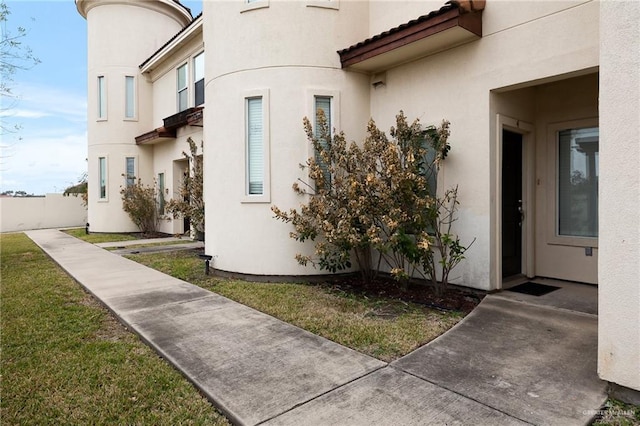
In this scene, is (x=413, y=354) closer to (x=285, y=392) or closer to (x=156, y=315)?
(x=285, y=392)

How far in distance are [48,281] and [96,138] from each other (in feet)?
39.2

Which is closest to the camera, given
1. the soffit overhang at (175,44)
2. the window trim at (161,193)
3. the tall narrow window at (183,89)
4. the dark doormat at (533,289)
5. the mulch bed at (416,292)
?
the mulch bed at (416,292)

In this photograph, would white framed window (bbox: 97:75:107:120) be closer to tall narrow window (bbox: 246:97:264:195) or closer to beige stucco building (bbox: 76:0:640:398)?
beige stucco building (bbox: 76:0:640:398)

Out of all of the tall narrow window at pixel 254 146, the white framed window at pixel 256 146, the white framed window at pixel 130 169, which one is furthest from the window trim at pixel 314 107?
the white framed window at pixel 130 169

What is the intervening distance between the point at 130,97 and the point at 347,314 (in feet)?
54.2

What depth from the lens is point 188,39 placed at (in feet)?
44.6

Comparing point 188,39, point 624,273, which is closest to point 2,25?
point 188,39

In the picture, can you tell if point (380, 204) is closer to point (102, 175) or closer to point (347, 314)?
point (347, 314)

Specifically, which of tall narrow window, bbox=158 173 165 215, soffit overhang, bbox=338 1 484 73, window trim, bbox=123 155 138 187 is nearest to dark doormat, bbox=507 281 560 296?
soffit overhang, bbox=338 1 484 73

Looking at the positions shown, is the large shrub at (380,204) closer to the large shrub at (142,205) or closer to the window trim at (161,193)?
the window trim at (161,193)

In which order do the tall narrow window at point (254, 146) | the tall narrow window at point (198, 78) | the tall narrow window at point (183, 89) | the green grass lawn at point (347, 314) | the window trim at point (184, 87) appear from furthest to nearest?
the tall narrow window at point (183, 89), the window trim at point (184, 87), the tall narrow window at point (198, 78), the tall narrow window at point (254, 146), the green grass lawn at point (347, 314)

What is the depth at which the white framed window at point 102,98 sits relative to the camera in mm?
17266

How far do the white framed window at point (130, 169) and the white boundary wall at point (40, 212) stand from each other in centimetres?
1212

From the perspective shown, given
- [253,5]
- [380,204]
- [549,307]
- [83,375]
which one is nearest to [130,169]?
[253,5]
